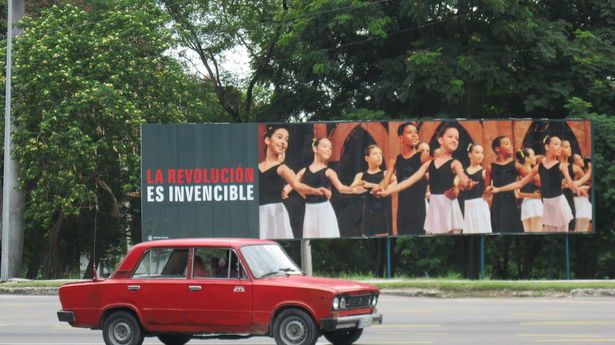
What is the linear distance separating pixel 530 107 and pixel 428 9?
15.6ft

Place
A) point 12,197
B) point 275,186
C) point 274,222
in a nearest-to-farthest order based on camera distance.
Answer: point 274,222, point 275,186, point 12,197

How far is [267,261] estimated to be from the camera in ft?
48.2

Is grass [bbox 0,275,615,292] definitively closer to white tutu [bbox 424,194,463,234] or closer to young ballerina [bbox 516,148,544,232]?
white tutu [bbox 424,194,463,234]

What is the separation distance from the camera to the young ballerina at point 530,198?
3198cm

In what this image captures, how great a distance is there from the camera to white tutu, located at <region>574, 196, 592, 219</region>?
32219 mm

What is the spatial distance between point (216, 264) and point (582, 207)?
19.9m

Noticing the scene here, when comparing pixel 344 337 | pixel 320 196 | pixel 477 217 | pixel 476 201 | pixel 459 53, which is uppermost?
pixel 459 53

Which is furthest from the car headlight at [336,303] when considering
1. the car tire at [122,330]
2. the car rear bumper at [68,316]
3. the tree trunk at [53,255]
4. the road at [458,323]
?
the tree trunk at [53,255]

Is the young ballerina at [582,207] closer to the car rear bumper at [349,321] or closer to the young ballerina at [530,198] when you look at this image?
the young ballerina at [530,198]

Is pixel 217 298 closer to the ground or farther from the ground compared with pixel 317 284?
closer to the ground

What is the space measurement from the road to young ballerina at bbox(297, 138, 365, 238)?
16.9 ft

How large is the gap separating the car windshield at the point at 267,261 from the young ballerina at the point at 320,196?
15.9m

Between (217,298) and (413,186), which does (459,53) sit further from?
(217,298)

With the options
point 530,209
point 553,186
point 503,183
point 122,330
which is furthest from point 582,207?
point 122,330
